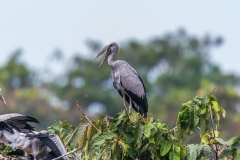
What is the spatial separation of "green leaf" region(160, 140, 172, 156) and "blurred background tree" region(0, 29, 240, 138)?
2348 cm

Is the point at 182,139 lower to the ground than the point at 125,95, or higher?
lower

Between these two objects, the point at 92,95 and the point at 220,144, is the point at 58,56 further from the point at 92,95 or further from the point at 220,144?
the point at 220,144

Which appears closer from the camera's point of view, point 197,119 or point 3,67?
point 197,119

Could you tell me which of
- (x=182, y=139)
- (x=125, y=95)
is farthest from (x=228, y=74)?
(x=182, y=139)

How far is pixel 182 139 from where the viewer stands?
657 cm

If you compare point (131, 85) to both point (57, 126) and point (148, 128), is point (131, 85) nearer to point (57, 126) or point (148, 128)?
point (57, 126)

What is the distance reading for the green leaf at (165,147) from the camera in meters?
6.06

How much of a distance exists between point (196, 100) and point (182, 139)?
363 millimetres

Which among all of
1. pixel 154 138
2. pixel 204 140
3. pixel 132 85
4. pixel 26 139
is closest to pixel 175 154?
pixel 154 138

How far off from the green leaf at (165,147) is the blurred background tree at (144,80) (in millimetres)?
23484

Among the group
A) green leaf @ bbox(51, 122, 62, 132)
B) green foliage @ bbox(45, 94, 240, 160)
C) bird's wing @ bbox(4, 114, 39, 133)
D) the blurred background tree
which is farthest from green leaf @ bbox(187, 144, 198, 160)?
the blurred background tree

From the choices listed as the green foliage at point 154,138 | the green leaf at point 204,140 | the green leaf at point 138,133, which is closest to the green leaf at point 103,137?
the green foliage at point 154,138

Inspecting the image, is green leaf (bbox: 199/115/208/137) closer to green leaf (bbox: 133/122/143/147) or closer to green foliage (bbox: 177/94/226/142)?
green foliage (bbox: 177/94/226/142)

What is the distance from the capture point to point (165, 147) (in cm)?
607
